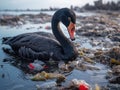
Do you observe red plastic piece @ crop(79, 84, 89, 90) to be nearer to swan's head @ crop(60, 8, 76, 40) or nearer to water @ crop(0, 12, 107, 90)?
water @ crop(0, 12, 107, 90)

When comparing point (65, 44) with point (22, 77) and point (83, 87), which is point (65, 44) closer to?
point (22, 77)

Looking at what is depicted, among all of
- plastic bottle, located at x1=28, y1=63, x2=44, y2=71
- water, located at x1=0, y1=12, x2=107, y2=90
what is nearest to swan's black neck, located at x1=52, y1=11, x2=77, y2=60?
water, located at x1=0, y1=12, x2=107, y2=90

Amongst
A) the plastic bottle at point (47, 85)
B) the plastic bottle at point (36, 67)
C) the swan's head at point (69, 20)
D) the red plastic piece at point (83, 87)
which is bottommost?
the plastic bottle at point (36, 67)

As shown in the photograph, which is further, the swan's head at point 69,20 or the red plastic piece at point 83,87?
the swan's head at point 69,20

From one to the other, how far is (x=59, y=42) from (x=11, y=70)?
7.62 feet

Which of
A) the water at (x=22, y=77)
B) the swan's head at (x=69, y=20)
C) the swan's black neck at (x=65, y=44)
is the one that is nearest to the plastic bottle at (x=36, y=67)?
the water at (x=22, y=77)

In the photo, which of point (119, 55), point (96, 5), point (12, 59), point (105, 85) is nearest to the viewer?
point (105, 85)

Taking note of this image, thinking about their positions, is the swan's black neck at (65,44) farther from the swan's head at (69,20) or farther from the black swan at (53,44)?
the swan's head at (69,20)

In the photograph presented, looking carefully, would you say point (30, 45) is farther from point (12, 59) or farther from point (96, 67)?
point (96, 67)

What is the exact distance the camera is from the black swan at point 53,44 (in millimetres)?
9406

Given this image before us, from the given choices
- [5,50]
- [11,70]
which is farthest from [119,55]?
[5,50]

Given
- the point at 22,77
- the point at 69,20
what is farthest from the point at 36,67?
the point at 69,20

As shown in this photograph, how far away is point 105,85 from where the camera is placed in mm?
6793

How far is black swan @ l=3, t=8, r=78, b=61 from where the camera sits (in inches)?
370
